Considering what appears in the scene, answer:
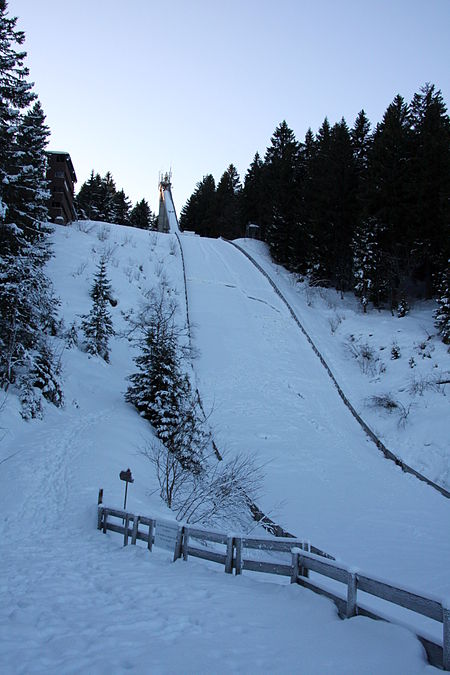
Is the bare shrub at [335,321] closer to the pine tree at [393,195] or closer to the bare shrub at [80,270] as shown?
the pine tree at [393,195]

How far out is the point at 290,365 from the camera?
25.3 m

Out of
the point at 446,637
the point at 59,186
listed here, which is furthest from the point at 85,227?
the point at 446,637

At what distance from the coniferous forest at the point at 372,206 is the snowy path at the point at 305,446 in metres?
6.21

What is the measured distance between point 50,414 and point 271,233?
1239 inches

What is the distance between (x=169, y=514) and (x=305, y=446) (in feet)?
24.8

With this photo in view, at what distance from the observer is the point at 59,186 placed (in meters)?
43.7

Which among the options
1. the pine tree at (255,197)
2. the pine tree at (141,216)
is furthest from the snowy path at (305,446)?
the pine tree at (141,216)

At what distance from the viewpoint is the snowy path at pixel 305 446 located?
38.1 ft

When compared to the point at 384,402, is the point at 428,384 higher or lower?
higher

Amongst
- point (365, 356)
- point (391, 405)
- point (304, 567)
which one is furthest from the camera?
point (365, 356)

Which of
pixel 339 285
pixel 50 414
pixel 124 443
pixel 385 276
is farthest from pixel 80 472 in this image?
pixel 339 285

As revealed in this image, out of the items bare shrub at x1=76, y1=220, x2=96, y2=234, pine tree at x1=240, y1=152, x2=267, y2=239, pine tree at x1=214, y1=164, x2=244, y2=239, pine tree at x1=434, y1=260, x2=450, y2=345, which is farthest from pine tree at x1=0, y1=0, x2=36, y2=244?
pine tree at x1=214, y1=164, x2=244, y2=239

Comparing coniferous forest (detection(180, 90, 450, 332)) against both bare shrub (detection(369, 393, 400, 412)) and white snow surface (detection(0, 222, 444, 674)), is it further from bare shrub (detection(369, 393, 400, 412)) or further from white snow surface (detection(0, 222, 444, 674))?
white snow surface (detection(0, 222, 444, 674))

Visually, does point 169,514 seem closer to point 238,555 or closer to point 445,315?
point 238,555
